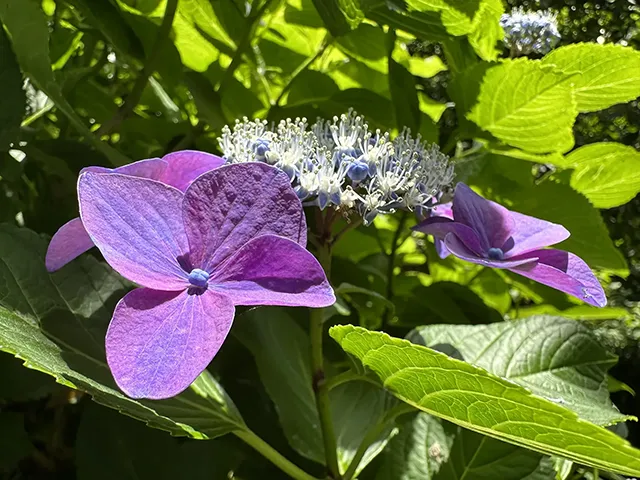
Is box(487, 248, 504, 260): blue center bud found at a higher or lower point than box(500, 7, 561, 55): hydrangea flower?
lower

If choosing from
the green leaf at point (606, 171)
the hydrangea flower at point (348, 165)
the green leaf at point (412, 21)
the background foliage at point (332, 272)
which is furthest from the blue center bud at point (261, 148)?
the green leaf at point (606, 171)

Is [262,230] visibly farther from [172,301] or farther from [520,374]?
[520,374]

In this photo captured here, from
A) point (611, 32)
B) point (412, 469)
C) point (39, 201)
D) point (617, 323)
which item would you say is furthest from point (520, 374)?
point (617, 323)

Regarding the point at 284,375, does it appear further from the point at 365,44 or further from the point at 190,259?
the point at 365,44

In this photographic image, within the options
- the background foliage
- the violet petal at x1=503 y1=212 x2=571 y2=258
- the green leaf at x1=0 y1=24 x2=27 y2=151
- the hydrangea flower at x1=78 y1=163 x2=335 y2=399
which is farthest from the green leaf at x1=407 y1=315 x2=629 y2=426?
the green leaf at x1=0 y1=24 x2=27 y2=151

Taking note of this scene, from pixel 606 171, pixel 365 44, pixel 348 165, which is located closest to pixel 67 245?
pixel 348 165

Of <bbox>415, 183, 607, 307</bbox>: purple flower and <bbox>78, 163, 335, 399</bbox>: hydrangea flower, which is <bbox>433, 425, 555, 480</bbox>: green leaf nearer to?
<bbox>415, 183, 607, 307</bbox>: purple flower
